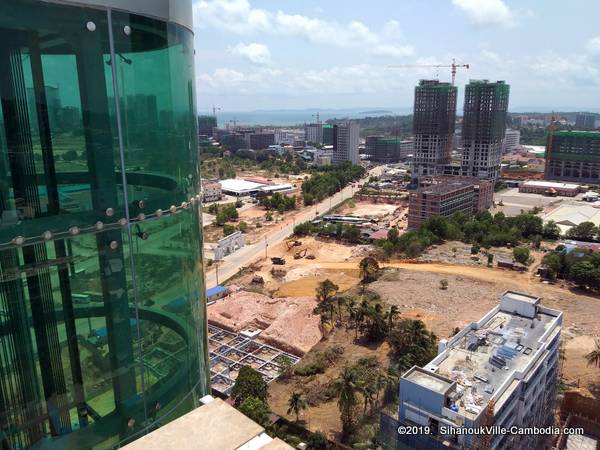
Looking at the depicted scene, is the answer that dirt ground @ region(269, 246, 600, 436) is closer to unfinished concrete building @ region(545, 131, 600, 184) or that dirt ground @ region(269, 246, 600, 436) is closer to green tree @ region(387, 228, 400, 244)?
green tree @ region(387, 228, 400, 244)

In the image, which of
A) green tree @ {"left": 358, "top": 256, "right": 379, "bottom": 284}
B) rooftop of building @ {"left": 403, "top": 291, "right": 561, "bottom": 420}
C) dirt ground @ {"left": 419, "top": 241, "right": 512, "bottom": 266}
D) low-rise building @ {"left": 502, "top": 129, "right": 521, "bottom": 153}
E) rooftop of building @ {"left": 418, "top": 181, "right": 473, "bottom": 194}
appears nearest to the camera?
rooftop of building @ {"left": 403, "top": 291, "right": 561, "bottom": 420}

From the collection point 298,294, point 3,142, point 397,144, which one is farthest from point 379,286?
point 397,144

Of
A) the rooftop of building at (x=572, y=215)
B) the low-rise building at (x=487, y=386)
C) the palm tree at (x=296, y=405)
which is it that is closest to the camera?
the low-rise building at (x=487, y=386)

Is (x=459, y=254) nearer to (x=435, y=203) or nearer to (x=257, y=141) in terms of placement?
(x=435, y=203)

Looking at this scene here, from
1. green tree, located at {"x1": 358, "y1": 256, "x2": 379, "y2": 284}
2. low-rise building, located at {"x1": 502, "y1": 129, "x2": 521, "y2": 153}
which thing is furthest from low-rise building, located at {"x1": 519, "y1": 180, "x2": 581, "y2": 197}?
low-rise building, located at {"x1": 502, "y1": 129, "x2": 521, "y2": 153}

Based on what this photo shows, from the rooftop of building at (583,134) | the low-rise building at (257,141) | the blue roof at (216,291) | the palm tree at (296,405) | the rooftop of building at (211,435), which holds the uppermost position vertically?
the rooftop of building at (211,435)

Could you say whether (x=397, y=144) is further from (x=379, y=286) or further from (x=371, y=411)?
(x=371, y=411)

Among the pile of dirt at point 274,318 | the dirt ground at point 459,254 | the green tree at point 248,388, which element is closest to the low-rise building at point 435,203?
the dirt ground at point 459,254

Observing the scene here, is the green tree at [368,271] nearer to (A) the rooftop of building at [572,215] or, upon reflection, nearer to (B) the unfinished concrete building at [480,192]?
(A) the rooftop of building at [572,215]
